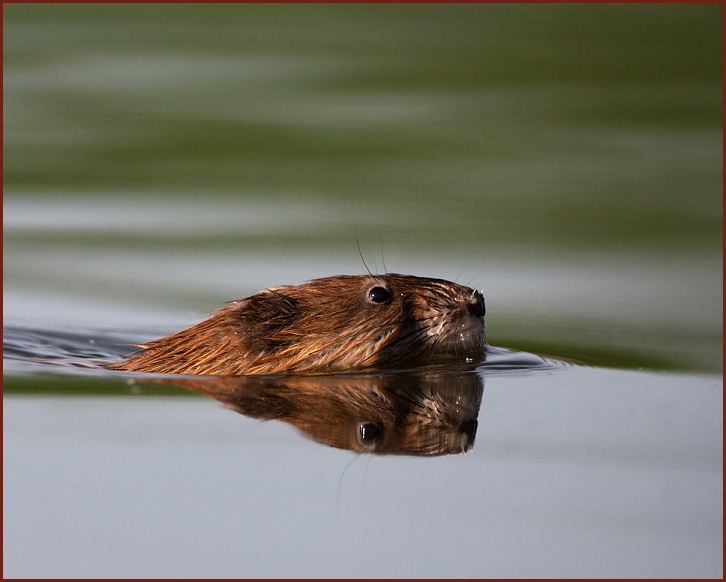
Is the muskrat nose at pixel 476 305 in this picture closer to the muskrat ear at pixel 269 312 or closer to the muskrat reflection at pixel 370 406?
the muskrat reflection at pixel 370 406

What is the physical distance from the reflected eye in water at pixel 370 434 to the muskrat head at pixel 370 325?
46.6 inches

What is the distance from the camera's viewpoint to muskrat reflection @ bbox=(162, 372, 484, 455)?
5.04 metres

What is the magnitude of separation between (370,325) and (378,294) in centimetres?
17

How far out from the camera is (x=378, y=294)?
651 cm

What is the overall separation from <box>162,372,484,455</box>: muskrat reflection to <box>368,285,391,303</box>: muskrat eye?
18.4 inches

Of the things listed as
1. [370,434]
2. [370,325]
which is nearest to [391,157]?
[370,325]

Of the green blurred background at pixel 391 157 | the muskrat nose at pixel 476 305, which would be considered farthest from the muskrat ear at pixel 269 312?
the green blurred background at pixel 391 157

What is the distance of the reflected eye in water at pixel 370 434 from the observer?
4.98m

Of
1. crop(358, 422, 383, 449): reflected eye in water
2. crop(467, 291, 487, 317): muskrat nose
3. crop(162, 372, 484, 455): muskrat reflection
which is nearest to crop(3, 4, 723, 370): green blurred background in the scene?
crop(467, 291, 487, 317): muskrat nose

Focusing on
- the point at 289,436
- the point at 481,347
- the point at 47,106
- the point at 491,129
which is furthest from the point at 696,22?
the point at 289,436

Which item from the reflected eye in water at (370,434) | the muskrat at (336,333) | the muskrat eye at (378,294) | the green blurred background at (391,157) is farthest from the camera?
the green blurred background at (391,157)

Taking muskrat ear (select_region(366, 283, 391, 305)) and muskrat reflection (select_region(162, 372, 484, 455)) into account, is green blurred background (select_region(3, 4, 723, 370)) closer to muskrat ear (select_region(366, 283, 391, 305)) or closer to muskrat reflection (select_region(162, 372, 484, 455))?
muskrat ear (select_region(366, 283, 391, 305))

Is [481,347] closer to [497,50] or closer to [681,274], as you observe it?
[681,274]

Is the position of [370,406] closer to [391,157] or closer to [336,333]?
[336,333]
